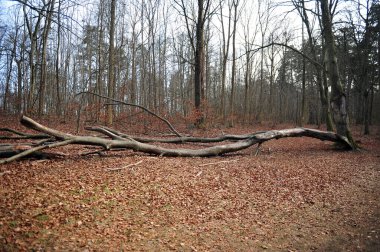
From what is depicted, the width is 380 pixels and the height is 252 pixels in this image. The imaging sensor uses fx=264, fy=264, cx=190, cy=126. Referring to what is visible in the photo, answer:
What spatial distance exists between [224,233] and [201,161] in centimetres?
431

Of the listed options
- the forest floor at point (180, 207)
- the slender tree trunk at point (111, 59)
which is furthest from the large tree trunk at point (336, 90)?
the slender tree trunk at point (111, 59)

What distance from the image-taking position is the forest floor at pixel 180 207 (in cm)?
400

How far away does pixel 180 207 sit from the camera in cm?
527


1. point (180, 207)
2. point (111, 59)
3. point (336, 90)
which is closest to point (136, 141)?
point (180, 207)

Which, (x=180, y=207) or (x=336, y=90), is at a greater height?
(x=336, y=90)

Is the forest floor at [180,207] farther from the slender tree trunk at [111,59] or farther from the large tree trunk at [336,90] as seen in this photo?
the slender tree trunk at [111,59]

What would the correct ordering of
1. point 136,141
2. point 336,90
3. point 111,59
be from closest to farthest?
point 136,141 < point 336,90 < point 111,59

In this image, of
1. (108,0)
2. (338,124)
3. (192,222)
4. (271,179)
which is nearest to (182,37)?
(108,0)

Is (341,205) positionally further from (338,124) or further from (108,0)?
(108,0)

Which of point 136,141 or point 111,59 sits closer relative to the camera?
point 136,141

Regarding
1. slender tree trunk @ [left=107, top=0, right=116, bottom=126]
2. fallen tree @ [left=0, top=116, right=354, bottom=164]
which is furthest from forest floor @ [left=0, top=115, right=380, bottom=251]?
slender tree trunk @ [left=107, top=0, right=116, bottom=126]

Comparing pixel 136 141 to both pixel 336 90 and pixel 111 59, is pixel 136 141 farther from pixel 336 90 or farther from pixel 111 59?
pixel 111 59

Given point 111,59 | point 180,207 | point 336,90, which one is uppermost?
point 111,59

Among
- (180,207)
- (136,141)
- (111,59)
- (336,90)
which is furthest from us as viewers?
(111,59)
